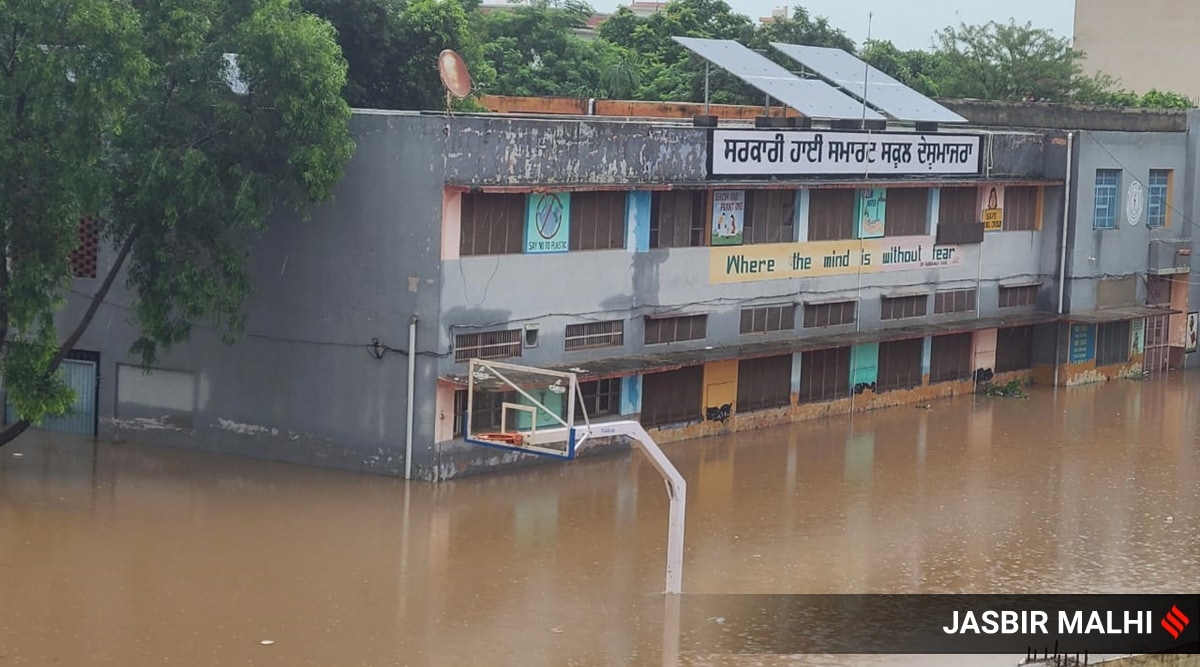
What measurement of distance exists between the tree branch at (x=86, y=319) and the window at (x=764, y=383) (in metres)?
8.76

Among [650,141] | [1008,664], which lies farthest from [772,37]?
[1008,664]

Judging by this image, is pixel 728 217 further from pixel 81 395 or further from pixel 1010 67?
pixel 1010 67

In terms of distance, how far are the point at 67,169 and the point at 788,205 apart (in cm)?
1115

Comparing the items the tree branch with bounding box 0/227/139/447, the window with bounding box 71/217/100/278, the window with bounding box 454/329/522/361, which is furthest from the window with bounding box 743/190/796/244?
the window with bounding box 71/217/100/278

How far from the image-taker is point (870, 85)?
28484 millimetres

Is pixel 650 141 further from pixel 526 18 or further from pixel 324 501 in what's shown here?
pixel 526 18

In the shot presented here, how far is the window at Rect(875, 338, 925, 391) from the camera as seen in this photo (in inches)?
1098

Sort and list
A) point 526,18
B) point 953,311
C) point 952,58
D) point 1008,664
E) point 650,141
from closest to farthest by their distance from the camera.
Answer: point 1008,664 < point 650,141 < point 953,311 < point 952,58 < point 526,18

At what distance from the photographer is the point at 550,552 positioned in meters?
18.1

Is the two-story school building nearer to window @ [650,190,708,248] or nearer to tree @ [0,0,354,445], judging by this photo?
window @ [650,190,708,248]

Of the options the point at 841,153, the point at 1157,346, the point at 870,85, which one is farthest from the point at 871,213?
the point at 1157,346

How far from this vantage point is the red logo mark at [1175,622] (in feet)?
50.2

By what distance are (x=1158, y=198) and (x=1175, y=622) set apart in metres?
18.6

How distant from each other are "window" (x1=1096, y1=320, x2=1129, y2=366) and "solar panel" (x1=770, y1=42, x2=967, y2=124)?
5.86 m
